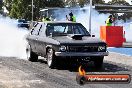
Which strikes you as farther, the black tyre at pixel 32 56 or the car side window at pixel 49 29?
the black tyre at pixel 32 56

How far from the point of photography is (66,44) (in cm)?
1095

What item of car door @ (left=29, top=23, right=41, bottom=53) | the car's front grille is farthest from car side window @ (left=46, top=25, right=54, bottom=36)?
the car's front grille

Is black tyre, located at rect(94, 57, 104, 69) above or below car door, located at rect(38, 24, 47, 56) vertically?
below

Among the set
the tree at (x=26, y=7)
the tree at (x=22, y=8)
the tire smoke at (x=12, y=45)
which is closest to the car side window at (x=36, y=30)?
the tire smoke at (x=12, y=45)

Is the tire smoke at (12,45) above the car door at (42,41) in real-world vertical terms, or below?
below

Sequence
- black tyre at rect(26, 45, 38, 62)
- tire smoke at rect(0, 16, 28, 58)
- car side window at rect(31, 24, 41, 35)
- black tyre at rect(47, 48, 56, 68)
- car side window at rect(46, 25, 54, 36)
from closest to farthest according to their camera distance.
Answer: black tyre at rect(47, 48, 56, 68) → car side window at rect(46, 25, 54, 36) → car side window at rect(31, 24, 41, 35) → black tyre at rect(26, 45, 38, 62) → tire smoke at rect(0, 16, 28, 58)

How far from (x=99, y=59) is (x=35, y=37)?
2715 millimetres

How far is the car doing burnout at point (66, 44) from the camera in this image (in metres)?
11.0

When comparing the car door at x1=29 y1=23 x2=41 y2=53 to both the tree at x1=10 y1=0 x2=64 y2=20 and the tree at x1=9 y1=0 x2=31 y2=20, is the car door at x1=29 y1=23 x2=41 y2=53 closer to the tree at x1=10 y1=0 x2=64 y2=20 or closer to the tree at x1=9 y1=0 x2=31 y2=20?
the tree at x1=10 y1=0 x2=64 y2=20

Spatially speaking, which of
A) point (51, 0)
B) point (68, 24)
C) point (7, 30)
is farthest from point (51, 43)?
point (51, 0)

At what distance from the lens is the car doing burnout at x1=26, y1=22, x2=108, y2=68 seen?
35.9 ft

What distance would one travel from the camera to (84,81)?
240cm

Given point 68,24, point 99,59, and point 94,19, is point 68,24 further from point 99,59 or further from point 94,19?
point 94,19

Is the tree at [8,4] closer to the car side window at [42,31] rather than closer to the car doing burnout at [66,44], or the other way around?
the car doing burnout at [66,44]
